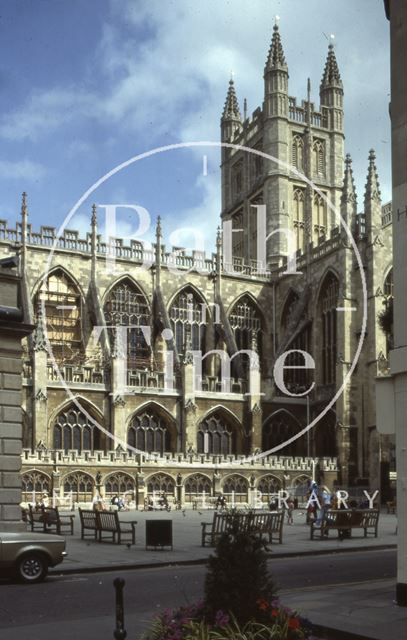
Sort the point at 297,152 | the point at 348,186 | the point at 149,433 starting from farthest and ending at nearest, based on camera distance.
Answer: the point at 297,152
the point at 348,186
the point at 149,433

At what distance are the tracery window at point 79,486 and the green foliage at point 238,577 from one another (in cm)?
3446

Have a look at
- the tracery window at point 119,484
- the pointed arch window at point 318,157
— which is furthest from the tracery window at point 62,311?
the pointed arch window at point 318,157

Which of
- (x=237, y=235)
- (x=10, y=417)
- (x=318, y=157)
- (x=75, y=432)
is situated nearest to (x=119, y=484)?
(x=75, y=432)

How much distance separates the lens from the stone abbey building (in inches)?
1747

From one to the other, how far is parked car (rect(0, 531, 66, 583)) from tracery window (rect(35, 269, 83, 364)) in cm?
3579

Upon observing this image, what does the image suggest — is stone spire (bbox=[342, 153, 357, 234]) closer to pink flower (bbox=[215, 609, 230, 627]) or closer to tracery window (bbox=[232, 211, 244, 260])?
tracery window (bbox=[232, 211, 244, 260])

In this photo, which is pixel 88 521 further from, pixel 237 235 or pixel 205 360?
pixel 237 235

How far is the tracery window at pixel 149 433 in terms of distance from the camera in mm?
47062

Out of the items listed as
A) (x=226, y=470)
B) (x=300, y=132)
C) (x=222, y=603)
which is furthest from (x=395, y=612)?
(x=300, y=132)

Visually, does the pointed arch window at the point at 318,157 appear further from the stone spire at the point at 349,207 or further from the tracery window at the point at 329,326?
the tracery window at the point at 329,326

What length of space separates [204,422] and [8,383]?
32504mm

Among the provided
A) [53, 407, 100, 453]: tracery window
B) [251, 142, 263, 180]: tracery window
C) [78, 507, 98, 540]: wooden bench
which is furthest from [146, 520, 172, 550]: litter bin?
[251, 142, 263, 180]: tracery window

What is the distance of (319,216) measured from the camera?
65625mm

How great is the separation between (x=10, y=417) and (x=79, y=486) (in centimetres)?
2447
